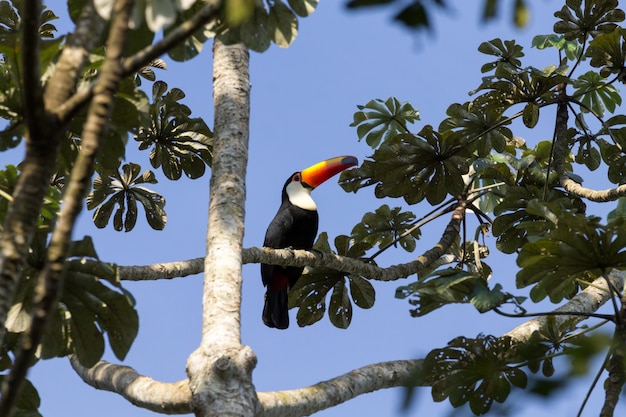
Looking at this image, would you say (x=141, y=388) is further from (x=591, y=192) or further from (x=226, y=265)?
(x=591, y=192)

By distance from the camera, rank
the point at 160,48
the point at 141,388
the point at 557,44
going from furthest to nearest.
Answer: the point at 557,44 → the point at 141,388 → the point at 160,48

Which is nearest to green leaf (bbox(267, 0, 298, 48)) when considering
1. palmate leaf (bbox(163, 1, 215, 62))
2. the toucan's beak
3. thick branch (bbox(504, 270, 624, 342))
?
palmate leaf (bbox(163, 1, 215, 62))

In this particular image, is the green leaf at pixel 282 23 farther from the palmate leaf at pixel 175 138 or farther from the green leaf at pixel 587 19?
the green leaf at pixel 587 19

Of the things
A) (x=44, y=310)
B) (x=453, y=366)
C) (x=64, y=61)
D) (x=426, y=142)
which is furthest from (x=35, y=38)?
(x=426, y=142)

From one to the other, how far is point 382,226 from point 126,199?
171 centimetres

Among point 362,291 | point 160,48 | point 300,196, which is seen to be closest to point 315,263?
point 362,291

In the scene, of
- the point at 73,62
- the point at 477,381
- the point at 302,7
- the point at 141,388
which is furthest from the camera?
the point at 477,381

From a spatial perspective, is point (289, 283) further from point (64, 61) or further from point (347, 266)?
point (64, 61)

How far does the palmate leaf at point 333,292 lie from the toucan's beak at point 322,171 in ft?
4.54

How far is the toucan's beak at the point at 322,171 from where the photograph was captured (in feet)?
21.8

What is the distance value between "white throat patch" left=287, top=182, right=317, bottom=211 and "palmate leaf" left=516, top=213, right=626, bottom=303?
2907 mm

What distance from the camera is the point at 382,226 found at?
5680 mm

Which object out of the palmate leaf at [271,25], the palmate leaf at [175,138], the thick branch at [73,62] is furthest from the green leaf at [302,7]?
the palmate leaf at [175,138]

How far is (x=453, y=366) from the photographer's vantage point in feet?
12.9
